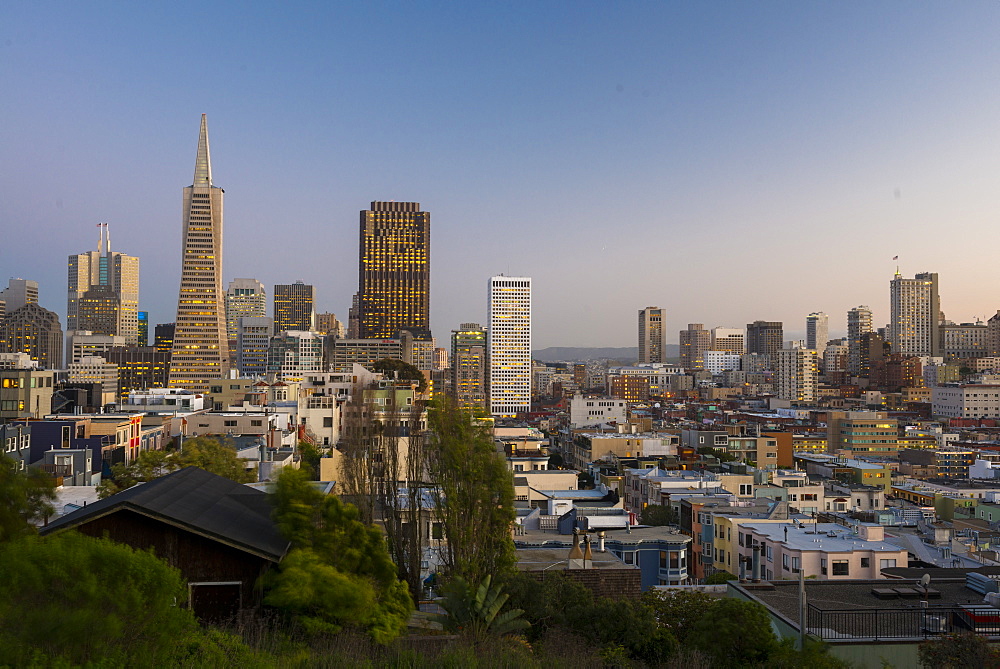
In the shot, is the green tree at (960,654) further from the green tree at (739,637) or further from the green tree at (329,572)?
the green tree at (329,572)

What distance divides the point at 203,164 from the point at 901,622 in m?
173

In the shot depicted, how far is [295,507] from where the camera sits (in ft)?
48.5

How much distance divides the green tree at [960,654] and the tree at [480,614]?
21.3 feet

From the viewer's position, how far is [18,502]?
13781 millimetres

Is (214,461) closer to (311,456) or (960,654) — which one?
(311,456)

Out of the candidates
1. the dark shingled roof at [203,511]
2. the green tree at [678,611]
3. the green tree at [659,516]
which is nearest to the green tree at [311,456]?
the green tree at [659,516]

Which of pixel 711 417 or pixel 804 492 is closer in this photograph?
pixel 804 492

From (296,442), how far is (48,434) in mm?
15922

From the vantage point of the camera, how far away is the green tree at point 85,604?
9.41m

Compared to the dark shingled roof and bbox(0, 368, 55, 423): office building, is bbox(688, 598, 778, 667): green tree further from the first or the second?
bbox(0, 368, 55, 423): office building

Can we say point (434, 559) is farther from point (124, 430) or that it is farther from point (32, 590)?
point (124, 430)

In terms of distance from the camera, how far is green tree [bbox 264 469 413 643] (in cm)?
1377

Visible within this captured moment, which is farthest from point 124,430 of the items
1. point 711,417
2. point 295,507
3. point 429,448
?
point 711,417

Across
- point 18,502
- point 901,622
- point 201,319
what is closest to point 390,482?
point 18,502
